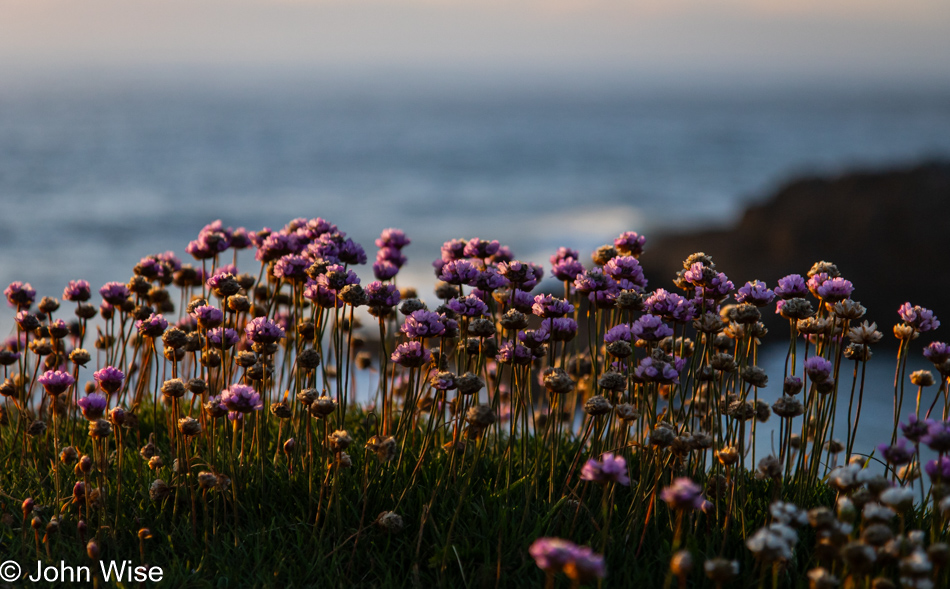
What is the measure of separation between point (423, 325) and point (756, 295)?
1.22 m

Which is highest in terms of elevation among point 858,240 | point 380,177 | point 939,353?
point 380,177

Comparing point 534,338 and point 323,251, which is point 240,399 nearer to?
point 323,251

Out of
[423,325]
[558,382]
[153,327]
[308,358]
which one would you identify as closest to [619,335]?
[558,382]

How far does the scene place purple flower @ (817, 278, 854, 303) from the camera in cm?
276

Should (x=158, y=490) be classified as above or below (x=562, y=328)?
below

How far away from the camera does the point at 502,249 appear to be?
374cm

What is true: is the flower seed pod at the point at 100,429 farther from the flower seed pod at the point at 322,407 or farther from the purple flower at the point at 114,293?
the purple flower at the point at 114,293

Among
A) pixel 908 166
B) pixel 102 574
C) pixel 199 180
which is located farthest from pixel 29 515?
pixel 199 180

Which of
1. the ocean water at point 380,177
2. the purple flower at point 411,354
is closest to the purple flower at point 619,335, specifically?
the purple flower at point 411,354

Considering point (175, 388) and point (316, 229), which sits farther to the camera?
point (316, 229)

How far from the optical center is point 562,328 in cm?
285

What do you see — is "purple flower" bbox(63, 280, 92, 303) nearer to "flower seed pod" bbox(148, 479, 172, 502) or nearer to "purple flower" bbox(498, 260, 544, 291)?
"flower seed pod" bbox(148, 479, 172, 502)

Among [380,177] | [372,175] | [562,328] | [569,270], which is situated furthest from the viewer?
[372,175]

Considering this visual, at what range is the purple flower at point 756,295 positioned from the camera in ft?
9.37
